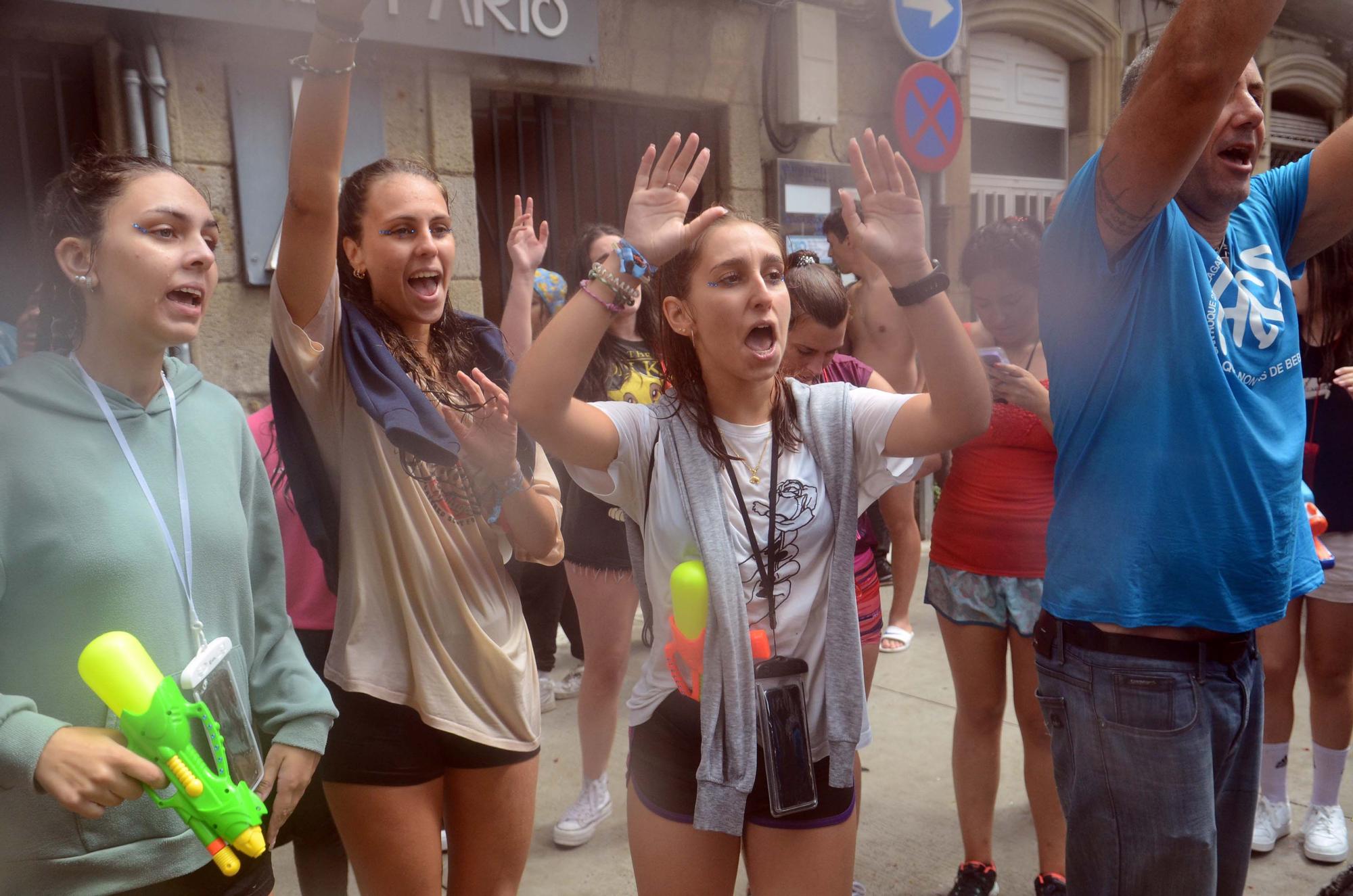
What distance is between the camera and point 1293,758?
12.2 ft

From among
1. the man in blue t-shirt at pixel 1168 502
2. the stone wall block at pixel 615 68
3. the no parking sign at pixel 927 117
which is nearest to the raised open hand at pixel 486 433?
the man in blue t-shirt at pixel 1168 502

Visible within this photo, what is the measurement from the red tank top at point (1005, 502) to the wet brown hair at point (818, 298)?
0.55 metres

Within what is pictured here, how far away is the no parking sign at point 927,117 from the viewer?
653 cm

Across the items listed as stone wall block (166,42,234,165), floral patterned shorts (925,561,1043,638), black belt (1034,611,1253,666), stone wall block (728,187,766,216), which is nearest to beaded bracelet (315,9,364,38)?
black belt (1034,611,1253,666)

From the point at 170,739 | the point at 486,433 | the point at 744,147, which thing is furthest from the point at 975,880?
the point at 744,147

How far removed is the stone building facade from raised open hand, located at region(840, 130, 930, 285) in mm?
3341

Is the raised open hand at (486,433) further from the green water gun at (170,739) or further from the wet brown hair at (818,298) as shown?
the wet brown hair at (818,298)

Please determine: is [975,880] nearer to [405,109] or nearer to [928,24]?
[405,109]

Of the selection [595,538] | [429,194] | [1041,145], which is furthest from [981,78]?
[429,194]

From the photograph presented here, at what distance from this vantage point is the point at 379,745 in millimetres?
1971

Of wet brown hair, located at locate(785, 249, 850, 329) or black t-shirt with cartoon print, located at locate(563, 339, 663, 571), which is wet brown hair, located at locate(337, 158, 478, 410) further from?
wet brown hair, located at locate(785, 249, 850, 329)

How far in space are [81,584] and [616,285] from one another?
947 mm

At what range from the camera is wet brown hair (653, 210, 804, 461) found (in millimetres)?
1986

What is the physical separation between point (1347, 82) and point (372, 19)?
11616 millimetres
